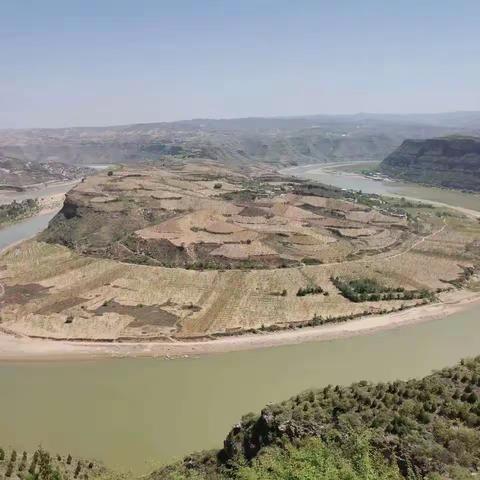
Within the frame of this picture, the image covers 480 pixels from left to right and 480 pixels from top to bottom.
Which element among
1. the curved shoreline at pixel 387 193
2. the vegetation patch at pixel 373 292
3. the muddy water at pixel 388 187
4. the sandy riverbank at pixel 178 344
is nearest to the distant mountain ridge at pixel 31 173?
the curved shoreline at pixel 387 193

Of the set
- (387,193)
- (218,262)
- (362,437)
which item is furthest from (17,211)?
(362,437)

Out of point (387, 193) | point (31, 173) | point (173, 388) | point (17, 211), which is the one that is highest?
point (31, 173)

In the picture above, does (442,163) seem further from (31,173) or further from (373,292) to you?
(31,173)

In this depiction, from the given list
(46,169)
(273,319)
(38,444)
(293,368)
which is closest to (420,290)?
(273,319)

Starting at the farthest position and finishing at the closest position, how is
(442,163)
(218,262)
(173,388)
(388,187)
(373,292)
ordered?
(442,163) → (388,187) → (218,262) → (373,292) → (173,388)

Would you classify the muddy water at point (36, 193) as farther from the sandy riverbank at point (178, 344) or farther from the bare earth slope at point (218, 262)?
the sandy riverbank at point (178, 344)

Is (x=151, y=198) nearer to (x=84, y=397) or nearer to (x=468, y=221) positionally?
(x=468, y=221)

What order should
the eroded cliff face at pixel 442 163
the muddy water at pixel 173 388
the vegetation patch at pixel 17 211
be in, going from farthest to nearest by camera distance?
the eroded cliff face at pixel 442 163, the vegetation patch at pixel 17 211, the muddy water at pixel 173 388
